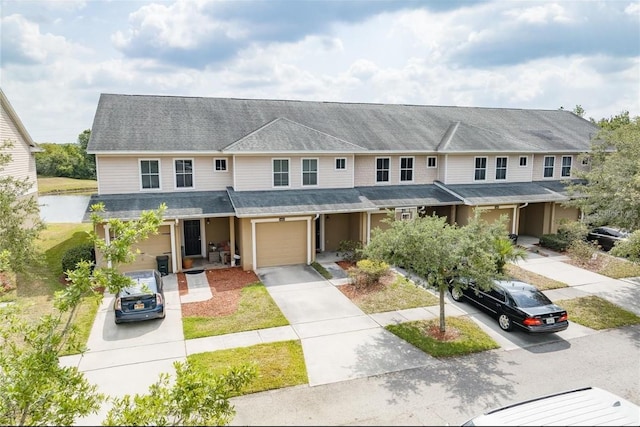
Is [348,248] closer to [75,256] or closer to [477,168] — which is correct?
[477,168]

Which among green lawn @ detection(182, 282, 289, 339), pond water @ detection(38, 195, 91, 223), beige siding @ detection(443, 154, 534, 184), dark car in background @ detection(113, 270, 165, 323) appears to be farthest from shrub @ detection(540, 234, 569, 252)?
pond water @ detection(38, 195, 91, 223)

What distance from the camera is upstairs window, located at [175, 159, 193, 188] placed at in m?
20.3

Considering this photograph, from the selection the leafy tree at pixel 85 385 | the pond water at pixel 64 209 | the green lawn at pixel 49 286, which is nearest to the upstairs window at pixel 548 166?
the green lawn at pixel 49 286

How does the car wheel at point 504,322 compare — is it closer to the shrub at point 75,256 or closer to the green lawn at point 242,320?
the green lawn at point 242,320

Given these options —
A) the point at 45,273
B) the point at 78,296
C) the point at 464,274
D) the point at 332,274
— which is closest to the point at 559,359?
the point at 464,274

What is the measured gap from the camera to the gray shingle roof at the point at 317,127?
20.3m

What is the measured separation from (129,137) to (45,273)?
710cm

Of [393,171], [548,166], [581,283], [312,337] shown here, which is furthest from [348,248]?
[548,166]

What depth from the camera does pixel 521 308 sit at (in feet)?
41.8

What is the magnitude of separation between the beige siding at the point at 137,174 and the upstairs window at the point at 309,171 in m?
3.66

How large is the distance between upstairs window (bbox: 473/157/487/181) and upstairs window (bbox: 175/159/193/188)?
15986 mm

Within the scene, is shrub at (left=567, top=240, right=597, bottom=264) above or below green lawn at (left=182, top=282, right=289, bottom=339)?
above

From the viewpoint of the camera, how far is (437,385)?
33.0 feet

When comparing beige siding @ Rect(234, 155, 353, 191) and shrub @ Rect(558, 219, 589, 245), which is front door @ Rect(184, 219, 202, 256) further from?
shrub @ Rect(558, 219, 589, 245)
